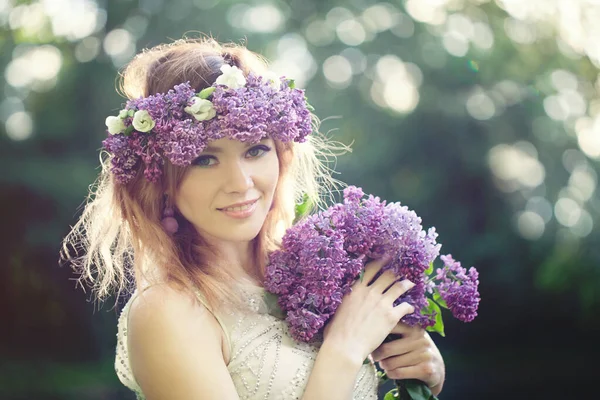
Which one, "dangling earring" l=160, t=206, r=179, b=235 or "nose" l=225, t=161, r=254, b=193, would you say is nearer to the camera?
"nose" l=225, t=161, r=254, b=193

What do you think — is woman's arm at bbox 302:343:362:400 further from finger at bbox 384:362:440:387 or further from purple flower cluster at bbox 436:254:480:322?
purple flower cluster at bbox 436:254:480:322

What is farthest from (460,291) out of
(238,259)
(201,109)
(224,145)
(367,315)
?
(201,109)

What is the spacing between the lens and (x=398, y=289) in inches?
73.9

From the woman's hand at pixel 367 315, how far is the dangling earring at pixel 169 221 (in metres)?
0.52

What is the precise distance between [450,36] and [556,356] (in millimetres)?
2932

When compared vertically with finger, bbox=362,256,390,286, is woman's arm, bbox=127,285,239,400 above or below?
below

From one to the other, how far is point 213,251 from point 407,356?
0.66 metres

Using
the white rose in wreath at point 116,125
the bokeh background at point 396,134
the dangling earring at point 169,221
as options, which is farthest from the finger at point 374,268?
the bokeh background at point 396,134

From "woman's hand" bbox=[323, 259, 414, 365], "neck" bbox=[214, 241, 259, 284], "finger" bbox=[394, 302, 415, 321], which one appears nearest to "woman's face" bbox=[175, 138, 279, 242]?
"neck" bbox=[214, 241, 259, 284]

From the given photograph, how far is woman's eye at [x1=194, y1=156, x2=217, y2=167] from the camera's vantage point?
5.89 feet

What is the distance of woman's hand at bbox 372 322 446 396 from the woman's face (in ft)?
1.74

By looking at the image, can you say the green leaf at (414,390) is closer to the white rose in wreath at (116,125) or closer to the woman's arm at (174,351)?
the woman's arm at (174,351)

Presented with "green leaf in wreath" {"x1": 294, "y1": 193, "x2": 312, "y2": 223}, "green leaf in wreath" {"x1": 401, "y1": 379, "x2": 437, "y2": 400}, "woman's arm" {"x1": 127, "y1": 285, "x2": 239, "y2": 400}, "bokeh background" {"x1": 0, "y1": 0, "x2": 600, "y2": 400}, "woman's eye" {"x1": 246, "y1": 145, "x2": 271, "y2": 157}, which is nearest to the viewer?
"woman's arm" {"x1": 127, "y1": 285, "x2": 239, "y2": 400}

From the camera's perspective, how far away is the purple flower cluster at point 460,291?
192 cm
